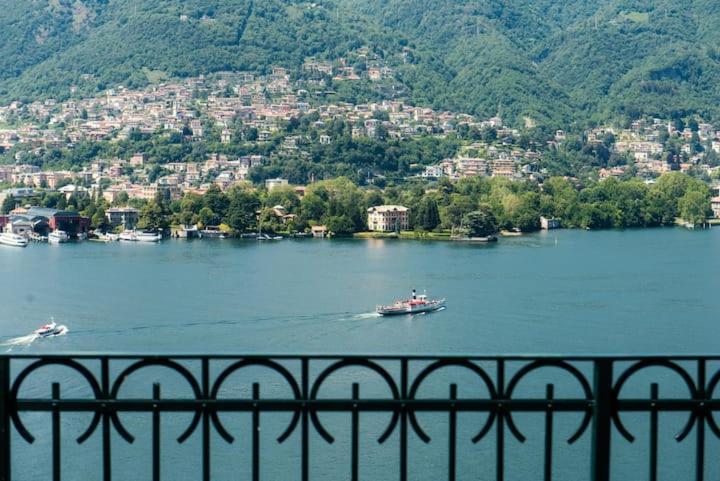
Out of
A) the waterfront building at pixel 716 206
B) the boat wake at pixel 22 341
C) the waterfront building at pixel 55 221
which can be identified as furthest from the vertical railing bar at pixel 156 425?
the waterfront building at pixel 716 206

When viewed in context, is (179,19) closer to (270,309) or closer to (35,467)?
(270,309)

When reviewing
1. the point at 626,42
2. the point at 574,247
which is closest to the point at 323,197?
the point at 574,247

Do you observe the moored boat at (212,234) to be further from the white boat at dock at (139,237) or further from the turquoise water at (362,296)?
the turquoise water at (362,296)

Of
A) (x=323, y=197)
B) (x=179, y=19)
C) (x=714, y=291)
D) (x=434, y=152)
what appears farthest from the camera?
(x=179, y=19)

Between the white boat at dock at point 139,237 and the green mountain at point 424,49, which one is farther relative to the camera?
the green mountain at point 424,49

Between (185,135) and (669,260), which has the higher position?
(185,135)

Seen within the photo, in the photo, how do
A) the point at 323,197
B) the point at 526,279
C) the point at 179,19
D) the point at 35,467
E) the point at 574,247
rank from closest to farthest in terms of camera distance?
1. the point at 35,467
2. the point at 526,279
3. the point at 574,247
4. the point at 323,197
5. the point at 179,19
